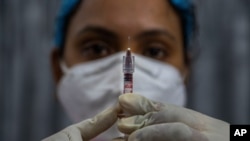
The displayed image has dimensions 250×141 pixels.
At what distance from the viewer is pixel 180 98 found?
5.18ft

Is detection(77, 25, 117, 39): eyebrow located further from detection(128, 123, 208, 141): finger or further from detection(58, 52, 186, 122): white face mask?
detection(128, 123, 208, 141): finger

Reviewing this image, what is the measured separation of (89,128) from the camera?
1.03m

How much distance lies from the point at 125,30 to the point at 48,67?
490 mm

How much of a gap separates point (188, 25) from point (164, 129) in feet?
2.59

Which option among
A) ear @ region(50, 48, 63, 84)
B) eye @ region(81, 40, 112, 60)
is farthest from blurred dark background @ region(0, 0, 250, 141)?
eye @ region(81, 40, 112, 60)

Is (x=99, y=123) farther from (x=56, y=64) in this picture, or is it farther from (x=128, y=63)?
(x=56, y=64)

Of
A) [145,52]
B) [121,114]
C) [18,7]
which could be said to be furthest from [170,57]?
[18,7]

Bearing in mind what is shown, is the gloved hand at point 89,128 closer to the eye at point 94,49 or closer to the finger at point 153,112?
the finger at point 153,112

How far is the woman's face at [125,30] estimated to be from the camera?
1515mm

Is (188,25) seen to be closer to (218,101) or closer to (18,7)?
(218,101)

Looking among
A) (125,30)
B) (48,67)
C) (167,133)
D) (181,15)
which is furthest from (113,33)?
(167,133)

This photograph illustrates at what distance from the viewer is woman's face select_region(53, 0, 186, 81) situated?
4.97 ft

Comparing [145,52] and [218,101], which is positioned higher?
[145,52]

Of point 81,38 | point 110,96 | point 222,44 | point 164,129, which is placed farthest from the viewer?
point 222,44
